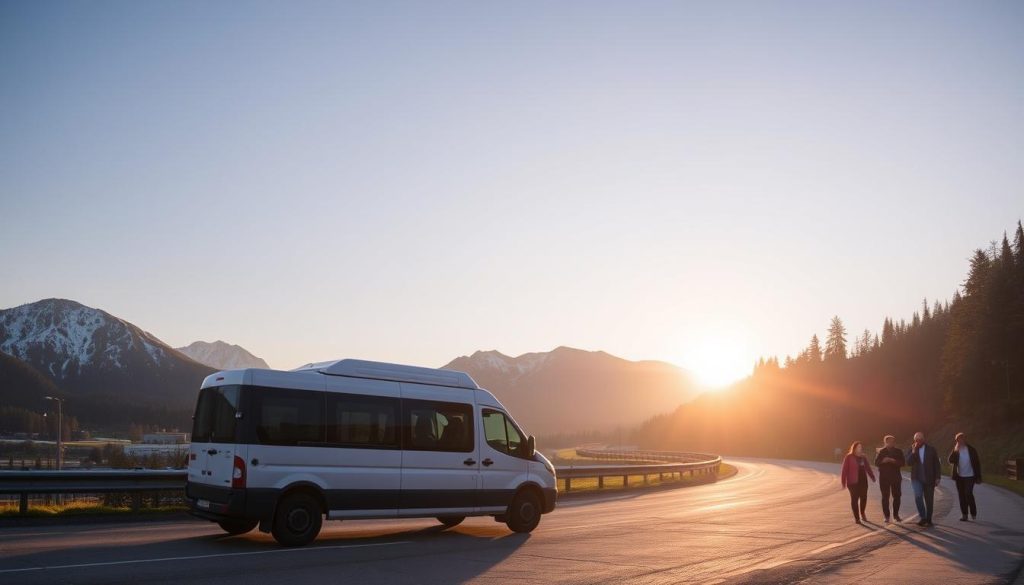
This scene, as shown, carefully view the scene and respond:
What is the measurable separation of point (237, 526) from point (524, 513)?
5140 millimetres

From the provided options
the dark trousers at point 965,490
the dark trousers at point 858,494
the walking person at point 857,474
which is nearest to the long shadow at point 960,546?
the dark trousers at point 858,494

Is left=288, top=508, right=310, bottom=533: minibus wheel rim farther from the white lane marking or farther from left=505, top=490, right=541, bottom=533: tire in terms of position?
left=505, top=490, right=541, bottom=533: tire

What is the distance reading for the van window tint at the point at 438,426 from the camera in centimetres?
1502

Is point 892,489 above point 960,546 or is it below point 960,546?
above

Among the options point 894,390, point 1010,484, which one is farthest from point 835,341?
point 1010,484

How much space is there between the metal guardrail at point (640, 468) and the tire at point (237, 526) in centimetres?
1624

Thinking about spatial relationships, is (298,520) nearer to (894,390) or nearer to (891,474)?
(891,474)

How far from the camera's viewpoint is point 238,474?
1286 centimetres

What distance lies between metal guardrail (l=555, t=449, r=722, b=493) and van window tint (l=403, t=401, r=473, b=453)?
14.3 m

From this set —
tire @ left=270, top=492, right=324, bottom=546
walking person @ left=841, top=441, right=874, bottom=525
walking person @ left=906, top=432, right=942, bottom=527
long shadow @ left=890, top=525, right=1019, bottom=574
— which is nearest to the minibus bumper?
tire @ left=270, top=492, right=324, bottom=546

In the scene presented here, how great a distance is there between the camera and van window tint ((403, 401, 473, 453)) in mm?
15016

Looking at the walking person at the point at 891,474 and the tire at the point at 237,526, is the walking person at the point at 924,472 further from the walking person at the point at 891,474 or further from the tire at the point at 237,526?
the tire at the point at 237,526

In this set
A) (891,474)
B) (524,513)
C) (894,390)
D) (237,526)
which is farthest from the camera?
(894,390)

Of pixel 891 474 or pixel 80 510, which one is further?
pixel 891 474
